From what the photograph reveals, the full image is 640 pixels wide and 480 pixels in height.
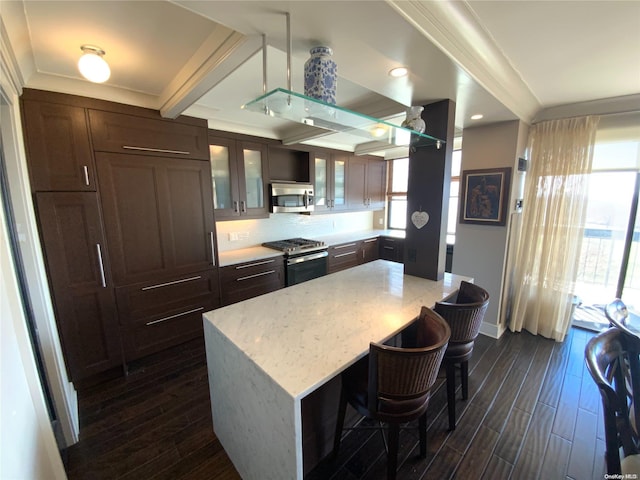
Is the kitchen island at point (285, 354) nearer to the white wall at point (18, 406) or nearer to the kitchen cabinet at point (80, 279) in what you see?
the white wall at point (18, 406)

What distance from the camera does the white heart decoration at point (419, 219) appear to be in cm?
221

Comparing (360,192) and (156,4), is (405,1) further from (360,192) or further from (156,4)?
(360,192)

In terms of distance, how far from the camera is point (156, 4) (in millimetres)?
1182

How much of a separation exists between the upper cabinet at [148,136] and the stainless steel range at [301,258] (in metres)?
1.52

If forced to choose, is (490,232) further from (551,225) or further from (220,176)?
(220,176)

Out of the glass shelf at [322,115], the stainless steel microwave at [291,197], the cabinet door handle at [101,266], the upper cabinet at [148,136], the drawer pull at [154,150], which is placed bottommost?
the cabinet door handle at [101,266]

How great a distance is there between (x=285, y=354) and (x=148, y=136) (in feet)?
7.29

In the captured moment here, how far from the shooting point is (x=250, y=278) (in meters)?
3.10

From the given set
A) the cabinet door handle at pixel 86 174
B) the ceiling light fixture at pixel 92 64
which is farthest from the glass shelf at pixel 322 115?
the cabinet door handle at pixel 86 174

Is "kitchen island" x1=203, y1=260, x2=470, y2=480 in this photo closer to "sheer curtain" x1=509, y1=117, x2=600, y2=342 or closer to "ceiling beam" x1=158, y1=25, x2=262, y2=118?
"ceiling beam" x1=158, y1=25, x2=262, y2=118

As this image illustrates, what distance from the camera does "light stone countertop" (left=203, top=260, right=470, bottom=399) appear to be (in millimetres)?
1086

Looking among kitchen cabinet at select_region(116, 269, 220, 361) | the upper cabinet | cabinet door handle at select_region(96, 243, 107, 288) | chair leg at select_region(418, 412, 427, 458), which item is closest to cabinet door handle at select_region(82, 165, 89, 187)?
the upper cabinet

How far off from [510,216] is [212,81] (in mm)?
2994

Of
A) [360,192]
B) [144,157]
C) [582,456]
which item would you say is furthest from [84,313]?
[360,192]
